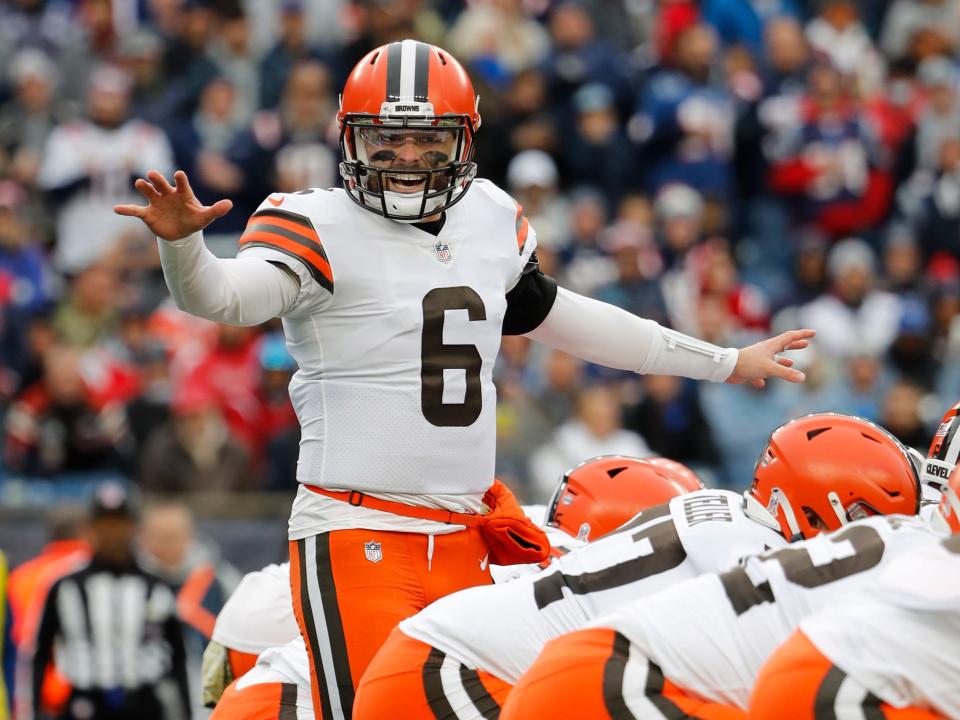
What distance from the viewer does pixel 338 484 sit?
4.52 meters

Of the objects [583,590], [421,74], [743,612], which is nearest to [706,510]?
[583,590]

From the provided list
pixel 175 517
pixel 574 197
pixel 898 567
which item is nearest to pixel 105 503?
pixel 175 517

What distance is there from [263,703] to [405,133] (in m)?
1.75

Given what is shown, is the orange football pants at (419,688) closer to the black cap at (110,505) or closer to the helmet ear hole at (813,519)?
the helmet ear hole at (813,519)

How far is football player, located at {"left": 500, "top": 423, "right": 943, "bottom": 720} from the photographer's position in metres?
3.99

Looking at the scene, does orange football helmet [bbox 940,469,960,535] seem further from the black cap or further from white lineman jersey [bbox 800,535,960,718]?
the black cap

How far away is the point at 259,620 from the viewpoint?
18.8 feet

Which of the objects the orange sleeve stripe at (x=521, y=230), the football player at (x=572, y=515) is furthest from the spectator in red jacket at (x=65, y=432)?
the orange sleeve stripe at (x=521, y=230)

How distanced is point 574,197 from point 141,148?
114 inches

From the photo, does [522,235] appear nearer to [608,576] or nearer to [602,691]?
[608,576]

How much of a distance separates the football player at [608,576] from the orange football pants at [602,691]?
297 mm

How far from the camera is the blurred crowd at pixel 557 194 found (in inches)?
376

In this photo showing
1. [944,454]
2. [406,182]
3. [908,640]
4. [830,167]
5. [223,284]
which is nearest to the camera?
[908,640]

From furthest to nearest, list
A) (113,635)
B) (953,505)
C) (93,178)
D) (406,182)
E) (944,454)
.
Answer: (93,178), (113,635), (944,454), (406,182), (953,505)
